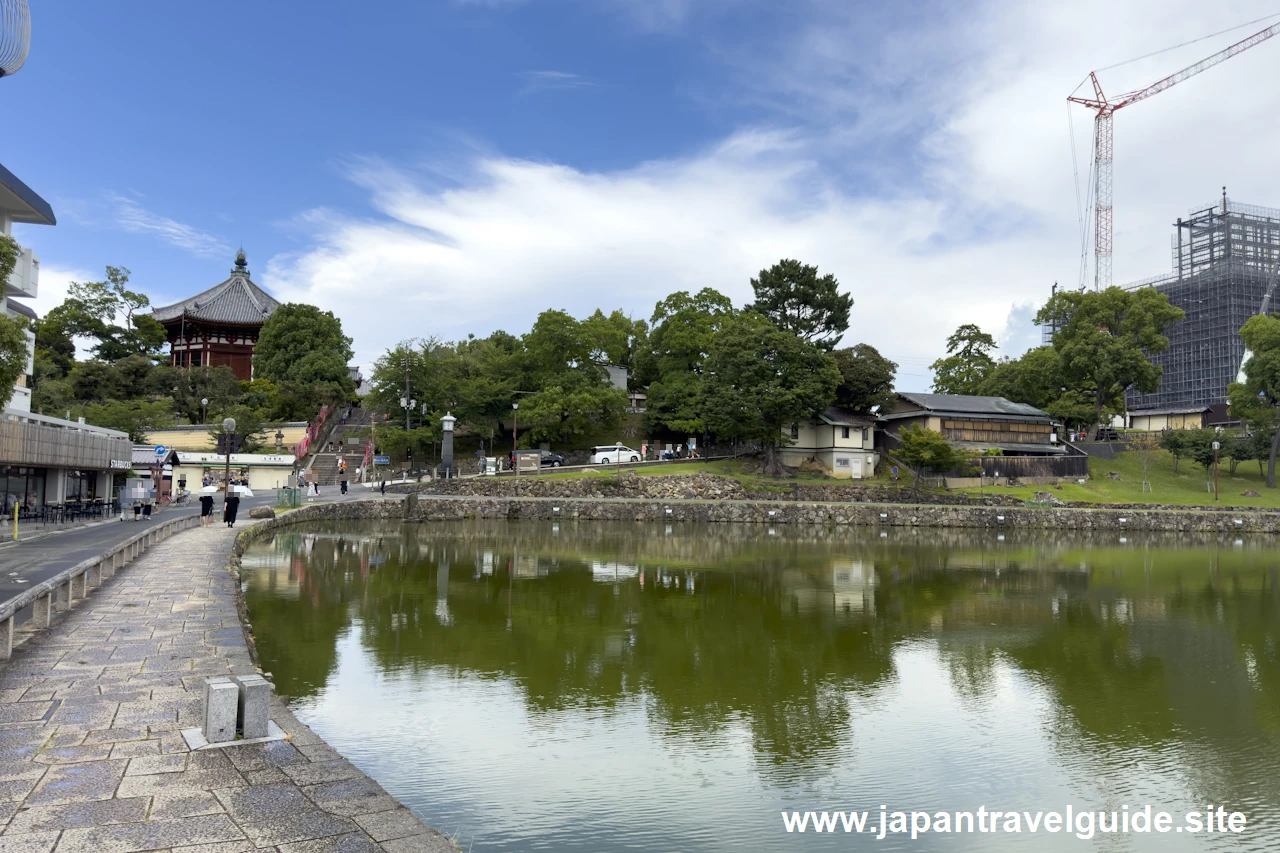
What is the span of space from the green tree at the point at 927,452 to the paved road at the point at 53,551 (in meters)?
37.3

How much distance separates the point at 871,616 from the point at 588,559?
11.2 meters

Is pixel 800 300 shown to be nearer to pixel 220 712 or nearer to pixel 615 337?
pixel 615 337

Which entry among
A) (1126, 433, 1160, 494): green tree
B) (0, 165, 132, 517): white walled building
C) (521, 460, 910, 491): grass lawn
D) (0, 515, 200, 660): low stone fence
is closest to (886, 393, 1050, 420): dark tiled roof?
(521, 460, 910, 491): grass lawn

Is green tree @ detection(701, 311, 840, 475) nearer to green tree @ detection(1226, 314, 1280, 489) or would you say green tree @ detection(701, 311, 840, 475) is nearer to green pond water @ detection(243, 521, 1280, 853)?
green pond water @ detection(243, 521, 1280, 853)

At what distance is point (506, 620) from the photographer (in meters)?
16.4

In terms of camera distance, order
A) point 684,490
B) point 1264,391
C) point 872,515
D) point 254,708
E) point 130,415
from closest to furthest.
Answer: point 254,708 < point 872,515 < point 130,415 < point 684,490 < point 1264,391

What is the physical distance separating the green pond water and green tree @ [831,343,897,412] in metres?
32.6

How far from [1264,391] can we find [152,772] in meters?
65.1

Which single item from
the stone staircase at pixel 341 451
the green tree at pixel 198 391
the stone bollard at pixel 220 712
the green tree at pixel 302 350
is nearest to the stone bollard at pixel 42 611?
the stone bollard at pixel 220 712

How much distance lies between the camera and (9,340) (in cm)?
1377

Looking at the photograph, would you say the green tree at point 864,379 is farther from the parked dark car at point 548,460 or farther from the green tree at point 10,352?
the green tree at point 10,352

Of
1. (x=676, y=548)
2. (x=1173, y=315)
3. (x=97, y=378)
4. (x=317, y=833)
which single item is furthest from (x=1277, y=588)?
(x=97, y=378)

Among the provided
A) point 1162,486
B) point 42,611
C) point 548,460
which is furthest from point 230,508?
point 1162,486

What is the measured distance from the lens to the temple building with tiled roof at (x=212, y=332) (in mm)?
66625
